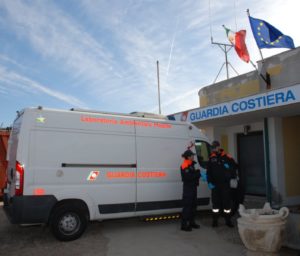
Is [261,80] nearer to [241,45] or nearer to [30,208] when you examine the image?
[241,45]

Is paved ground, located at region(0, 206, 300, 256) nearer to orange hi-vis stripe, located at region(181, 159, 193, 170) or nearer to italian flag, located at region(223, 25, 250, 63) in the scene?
orange hi-vis stripe, located at region(181, 159, 193, 170)

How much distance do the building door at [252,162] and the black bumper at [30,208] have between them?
7.61 metres

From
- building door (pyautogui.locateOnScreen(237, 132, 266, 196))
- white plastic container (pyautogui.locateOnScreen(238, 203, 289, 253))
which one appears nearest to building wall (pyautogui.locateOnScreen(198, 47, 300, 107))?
building door (pyautogui.locateOnScreen(237, 132, 266, 196))

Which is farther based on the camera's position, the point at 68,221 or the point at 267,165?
the point at 267,165

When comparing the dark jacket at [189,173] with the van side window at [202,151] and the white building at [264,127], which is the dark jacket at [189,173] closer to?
the van side window at [202,151]

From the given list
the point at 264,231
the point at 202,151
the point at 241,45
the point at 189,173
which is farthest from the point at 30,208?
the point at 241,45

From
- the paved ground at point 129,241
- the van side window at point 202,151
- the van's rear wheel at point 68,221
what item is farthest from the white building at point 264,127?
the van's rear wheel at point 68,221

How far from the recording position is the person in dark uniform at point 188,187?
786 cm

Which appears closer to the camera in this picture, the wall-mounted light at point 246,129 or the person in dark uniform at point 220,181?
the person in dark uniform at point 220,181

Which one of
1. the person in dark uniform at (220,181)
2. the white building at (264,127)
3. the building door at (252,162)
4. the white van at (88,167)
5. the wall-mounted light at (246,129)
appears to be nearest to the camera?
the white van at (88,167)

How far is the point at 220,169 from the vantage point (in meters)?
8.12

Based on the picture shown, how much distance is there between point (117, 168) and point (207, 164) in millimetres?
2208

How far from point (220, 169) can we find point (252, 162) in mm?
4715

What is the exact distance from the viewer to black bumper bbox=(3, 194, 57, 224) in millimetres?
6371
